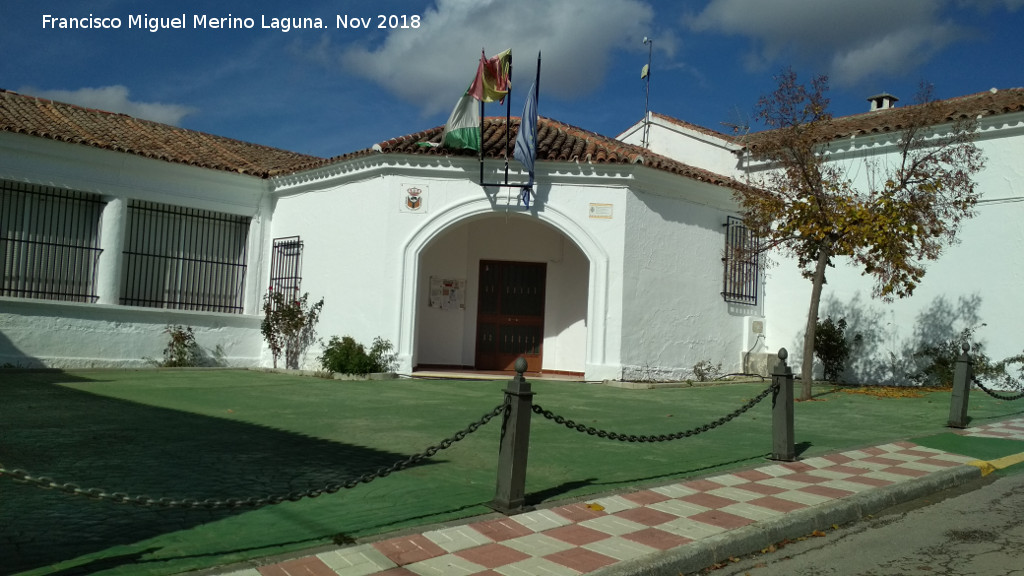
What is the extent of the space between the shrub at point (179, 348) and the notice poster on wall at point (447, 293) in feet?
16.3

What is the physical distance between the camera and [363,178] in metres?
15.5

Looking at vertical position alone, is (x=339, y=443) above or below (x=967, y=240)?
below

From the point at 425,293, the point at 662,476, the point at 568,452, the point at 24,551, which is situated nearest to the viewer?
the point at 24,551

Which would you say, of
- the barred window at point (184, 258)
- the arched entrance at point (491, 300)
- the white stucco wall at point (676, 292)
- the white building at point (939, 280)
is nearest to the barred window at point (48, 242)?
the barred window at point (184, 258)

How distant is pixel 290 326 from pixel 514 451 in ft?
38.2

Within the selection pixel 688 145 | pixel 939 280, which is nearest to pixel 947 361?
pixel 939 280

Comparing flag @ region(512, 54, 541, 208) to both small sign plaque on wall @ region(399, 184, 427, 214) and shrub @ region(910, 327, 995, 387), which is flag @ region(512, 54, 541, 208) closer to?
small sign plaque on wall @ region(399, 184, 427, 214)

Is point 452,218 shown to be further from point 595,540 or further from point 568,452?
point 595,540

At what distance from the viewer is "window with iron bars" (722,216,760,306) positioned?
16.7 metres

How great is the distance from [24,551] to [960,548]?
547cm

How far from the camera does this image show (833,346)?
53.8 ft

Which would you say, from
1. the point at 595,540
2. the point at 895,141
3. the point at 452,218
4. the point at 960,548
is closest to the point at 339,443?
the point at 595,540

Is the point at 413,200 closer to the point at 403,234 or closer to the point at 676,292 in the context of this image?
the point at 403,234

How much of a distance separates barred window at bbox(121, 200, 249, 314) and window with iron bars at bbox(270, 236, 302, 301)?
25.4 inches
